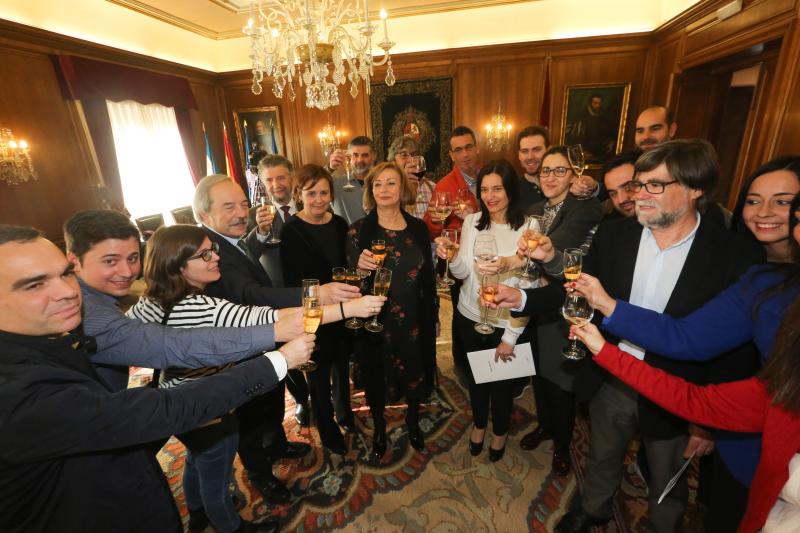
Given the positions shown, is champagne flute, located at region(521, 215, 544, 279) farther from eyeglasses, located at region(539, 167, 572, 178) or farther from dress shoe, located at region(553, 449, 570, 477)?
dress shoe, located at region(553, 449, 570, 477)

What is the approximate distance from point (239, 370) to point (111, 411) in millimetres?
396

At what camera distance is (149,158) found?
6730 millimetres

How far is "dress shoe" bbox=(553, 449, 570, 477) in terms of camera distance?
8.32 feet

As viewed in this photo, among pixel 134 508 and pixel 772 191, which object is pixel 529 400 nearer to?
pixel 772 191

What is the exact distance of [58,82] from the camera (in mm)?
5230

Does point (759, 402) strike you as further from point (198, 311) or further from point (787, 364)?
point (198, 311)

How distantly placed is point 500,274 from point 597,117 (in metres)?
5.97

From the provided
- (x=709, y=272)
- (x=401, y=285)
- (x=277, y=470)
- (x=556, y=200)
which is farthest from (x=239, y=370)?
(x=556, y=200)

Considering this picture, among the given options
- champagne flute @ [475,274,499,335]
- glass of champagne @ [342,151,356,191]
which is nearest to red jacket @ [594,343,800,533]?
champagne flute @ [475,274,499,335]

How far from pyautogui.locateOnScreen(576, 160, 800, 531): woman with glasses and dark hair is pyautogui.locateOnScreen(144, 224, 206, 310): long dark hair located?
1.87 meters

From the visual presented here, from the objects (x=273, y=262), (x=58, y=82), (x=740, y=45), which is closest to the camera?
(x=273, y=262)

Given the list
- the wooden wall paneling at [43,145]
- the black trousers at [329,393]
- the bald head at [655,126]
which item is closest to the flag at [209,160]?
the wooden wall paneling at [43,145]

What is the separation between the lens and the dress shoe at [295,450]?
2.80 meters

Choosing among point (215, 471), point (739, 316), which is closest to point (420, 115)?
point (739, 316)
